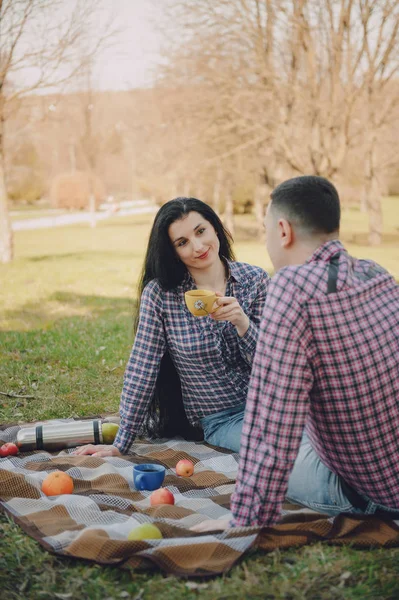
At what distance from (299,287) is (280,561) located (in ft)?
3.54

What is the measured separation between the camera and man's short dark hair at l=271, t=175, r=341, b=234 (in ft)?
7.97

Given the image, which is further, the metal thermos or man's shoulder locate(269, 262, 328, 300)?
the metal thermos

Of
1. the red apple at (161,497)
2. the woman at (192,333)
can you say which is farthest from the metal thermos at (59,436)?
the red apple at (161,497)

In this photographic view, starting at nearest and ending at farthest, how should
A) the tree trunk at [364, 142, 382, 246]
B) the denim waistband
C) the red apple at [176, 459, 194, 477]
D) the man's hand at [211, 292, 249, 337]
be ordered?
the man's hand at [211, 292, 249, 337], the red apple at [176, 459, 194, 477], the denim waistband, the tree trunk at [364, 142, 382, 246]

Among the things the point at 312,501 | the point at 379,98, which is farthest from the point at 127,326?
the point at 379,98

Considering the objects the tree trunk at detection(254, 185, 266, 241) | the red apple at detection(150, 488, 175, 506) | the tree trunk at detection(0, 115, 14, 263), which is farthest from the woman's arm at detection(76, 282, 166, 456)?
the tree trunk at detection(254, 185, 266, 241)

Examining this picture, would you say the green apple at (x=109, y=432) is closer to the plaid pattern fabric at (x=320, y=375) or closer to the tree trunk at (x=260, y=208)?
the plaid pattern fabric at (x=320, y=375)

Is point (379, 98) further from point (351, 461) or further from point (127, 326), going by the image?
point (351, 461)

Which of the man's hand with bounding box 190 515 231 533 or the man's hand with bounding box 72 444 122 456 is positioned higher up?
the man's hand with bounding box 190 515 231 533

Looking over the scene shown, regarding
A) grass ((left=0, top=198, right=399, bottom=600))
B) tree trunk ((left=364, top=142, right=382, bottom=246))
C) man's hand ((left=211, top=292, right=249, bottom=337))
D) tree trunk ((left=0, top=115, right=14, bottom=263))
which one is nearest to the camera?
grass ((left=0, top=198, right=399, bottom=600))

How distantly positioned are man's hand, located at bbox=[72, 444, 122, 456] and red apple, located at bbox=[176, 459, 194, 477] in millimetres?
439

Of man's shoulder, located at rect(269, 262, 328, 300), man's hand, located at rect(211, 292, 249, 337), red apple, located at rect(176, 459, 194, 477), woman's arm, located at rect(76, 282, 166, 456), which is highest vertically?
man's shoulder, located at rect(269, 262, 328, 300)

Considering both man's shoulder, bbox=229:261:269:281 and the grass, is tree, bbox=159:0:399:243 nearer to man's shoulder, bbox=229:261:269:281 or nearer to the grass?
the grass

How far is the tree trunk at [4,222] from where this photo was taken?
1415 centimetres
